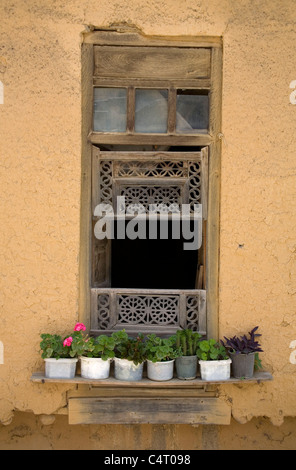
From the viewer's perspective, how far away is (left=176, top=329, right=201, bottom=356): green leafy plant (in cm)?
296

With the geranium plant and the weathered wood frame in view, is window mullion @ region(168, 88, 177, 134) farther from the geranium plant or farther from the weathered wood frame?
the geranium plant

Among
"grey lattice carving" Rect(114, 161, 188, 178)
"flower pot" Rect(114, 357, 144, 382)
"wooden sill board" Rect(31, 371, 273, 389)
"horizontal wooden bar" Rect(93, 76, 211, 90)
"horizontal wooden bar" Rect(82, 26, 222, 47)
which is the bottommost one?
"wooden sill board" Rect(31, 371, 273, 389)

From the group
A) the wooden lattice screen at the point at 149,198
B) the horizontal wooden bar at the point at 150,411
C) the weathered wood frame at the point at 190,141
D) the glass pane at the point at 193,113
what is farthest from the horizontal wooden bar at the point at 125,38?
the horizontal wooden bar at the point at 150,411

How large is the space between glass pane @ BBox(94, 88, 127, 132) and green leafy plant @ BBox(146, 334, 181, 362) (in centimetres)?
145

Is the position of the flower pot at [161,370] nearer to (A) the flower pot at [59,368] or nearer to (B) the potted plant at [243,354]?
(B) the potted plant at [243,354]

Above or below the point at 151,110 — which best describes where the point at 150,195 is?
below

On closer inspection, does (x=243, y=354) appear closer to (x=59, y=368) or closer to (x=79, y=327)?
(x=79, y=327)

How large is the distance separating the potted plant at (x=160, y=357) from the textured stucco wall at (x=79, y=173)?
0.39 meters

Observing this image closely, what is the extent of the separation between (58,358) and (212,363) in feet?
3.24

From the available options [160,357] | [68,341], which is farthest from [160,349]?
[68,341]

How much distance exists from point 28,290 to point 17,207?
56cm

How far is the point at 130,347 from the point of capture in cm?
294

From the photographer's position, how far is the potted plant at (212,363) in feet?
9.65

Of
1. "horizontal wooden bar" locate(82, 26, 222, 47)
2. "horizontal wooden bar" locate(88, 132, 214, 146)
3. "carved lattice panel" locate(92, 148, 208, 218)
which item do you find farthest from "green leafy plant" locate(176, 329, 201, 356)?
"horizontal wooden bar" locate(82, 26, 222, 47)
